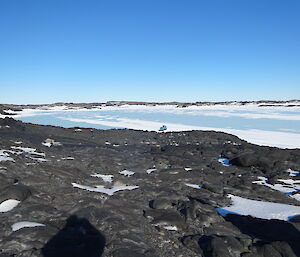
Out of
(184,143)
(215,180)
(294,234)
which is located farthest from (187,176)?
(184,143)

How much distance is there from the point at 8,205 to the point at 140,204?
121 inches

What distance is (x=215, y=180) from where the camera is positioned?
1015 centimetres

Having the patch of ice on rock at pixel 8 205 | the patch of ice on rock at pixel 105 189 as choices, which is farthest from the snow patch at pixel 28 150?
the patch of ice on rock at pixel 8 205

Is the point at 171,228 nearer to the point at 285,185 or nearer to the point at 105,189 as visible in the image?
the point at 105,189

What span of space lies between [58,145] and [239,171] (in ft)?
31.3

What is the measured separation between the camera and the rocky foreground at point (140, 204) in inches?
204

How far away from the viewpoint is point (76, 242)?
5.24 meters

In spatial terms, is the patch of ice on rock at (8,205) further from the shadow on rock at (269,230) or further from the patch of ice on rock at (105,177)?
the shadow on rock at (269,230)

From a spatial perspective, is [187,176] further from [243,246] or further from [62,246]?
[62,246]

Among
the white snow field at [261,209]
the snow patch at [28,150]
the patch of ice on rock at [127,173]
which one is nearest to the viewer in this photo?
the white snow field at [261,209]

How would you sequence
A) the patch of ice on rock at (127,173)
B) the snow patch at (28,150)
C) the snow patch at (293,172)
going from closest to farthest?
1. the patch of ice on rock at (127,173)
2. the snow patch at (293,172)
3. the snow patch at (28,150)

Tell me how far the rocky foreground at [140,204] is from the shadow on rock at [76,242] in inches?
0.7

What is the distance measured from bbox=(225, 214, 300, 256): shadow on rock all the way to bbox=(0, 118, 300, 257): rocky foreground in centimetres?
2

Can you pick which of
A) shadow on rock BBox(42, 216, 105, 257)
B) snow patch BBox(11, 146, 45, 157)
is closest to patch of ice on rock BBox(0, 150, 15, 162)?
snow patch BBox(11, 146, 45, 157)
